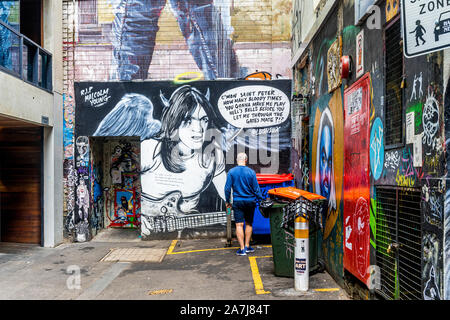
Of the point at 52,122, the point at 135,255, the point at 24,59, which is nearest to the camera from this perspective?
the point at 135,255

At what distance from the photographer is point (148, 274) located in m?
6.59

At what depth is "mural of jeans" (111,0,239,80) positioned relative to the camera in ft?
32.0

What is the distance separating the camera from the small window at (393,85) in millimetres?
3941

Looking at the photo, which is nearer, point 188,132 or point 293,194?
point 293,194

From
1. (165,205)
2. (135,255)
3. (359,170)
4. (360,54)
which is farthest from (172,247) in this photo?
(360,54)

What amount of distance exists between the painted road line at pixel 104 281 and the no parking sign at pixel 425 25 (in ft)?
16.0

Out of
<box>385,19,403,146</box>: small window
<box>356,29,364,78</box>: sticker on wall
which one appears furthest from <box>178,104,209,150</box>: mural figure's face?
<box>385,19,403,146</box>: small window

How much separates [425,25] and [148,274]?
17.8 feet

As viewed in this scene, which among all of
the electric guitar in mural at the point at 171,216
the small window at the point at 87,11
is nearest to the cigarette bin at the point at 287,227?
the electric guitar in mural at the point at 171,216

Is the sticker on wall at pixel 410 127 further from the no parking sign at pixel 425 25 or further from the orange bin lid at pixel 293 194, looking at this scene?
the orange bin lid at pixel 293 194

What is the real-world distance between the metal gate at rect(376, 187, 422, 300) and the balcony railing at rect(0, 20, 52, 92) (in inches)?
265

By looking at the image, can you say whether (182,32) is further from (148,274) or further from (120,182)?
(148,274)

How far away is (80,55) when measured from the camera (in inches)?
386

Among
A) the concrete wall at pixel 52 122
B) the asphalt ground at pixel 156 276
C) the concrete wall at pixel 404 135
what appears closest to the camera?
the concrete wall at pixel 404 135
